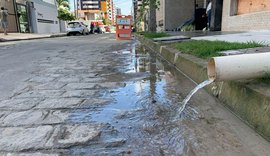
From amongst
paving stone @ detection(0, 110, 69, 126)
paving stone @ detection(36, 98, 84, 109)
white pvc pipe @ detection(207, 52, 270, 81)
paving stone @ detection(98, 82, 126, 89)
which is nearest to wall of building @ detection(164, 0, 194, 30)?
paving stone @ detection(98, 82, 126, 89)

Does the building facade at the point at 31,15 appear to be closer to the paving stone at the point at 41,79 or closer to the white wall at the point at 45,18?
the white wall at the point at 45,18

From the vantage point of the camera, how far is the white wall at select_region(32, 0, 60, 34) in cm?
2904

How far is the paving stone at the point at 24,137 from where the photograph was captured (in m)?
1.75

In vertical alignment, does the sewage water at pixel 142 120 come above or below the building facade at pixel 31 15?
below

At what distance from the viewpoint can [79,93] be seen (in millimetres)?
3076

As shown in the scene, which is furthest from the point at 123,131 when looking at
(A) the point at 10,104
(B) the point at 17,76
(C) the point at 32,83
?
(B) the point at 17,76

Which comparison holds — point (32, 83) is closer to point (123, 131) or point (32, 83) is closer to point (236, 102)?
point (123, 131)

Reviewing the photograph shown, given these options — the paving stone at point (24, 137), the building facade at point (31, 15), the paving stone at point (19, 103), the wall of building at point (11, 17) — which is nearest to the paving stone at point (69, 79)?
the paving stone at point (19, 103)

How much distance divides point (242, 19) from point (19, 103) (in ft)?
34.9

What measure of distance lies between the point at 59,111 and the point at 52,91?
823mm

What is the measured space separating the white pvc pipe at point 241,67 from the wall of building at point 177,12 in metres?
20.4

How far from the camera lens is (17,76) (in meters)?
4.13

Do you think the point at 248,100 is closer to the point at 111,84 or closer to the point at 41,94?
the point at 111,84

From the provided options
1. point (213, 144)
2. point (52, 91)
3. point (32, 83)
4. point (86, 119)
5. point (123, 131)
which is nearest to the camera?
point (213, 144)
